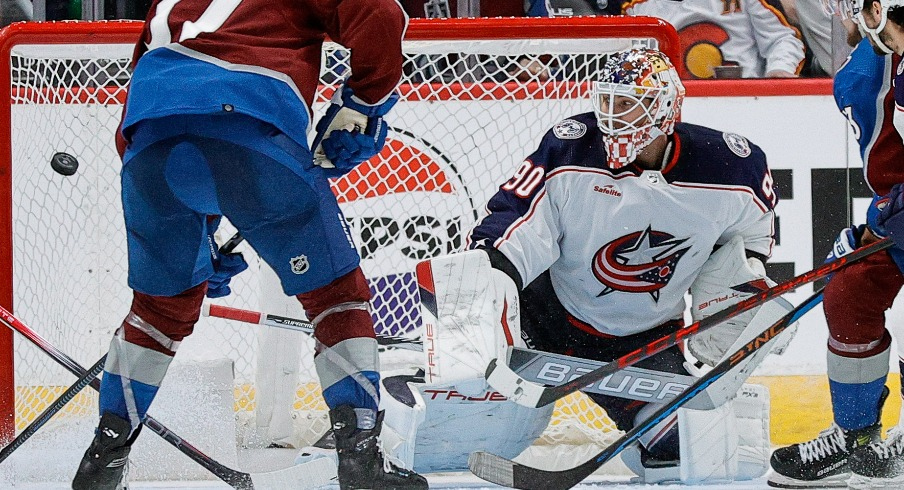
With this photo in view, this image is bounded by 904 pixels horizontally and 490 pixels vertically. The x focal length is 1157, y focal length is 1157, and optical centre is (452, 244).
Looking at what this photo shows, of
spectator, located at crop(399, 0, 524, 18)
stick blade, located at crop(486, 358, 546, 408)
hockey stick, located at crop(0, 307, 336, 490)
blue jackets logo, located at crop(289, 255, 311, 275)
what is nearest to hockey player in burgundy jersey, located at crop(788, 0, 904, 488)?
stick blade, located at crop(486, 358, 546, 408)

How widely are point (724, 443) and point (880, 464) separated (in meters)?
0.32

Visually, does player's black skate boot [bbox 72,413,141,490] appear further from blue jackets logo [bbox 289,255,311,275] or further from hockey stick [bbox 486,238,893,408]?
hockey stick [bbox 486,238,893,408]

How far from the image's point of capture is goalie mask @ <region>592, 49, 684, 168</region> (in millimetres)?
2500

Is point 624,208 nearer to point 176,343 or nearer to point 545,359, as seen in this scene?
point 545,359

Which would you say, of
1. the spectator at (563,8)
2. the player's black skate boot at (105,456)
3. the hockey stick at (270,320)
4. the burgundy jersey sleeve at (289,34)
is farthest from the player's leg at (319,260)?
the spectator at (563,8)

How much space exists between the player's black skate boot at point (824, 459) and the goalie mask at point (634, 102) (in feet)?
2.42

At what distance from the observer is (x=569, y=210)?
263 cm

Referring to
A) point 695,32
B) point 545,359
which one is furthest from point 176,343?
point 695,32

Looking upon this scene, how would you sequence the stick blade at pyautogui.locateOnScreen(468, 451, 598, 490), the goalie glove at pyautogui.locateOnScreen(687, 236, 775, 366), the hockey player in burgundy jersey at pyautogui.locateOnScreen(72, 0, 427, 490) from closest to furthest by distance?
the hockey player in burgundy jersey at pyautogui.locateOnScreen(72, 0, 427, 490), the stick blade at pyautogui.locateOnScreen(468, 451, 598, 490), the goalie glove at pyautogui.locateOnScreen(687, 236, 775, 366)

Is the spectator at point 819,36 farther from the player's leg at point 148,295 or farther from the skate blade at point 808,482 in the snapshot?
the player's leg at point 148,295

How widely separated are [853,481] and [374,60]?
4.39ft

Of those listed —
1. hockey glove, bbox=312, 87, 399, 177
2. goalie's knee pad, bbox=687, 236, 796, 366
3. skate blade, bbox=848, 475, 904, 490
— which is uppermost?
hockey glove, bbox=312, 87, 399, 177

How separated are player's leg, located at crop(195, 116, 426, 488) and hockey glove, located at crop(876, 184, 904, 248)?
105cm

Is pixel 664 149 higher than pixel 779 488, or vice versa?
pixel 664 149
